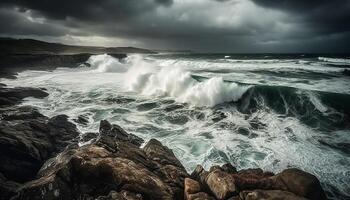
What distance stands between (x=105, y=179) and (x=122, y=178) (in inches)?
14.7

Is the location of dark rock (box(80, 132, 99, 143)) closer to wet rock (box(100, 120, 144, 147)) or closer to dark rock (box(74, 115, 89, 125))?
wet rock (box(100, 120, 144, 147))

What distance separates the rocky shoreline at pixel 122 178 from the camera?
5.29 m

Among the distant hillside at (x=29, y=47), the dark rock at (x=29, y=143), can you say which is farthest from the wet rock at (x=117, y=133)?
the distant hillside at (x=29, y=47)

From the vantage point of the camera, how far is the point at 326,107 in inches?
537

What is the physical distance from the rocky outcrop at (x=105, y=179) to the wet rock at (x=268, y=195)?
1.36 m

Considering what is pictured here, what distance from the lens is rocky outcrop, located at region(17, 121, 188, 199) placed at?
5207 millimetres

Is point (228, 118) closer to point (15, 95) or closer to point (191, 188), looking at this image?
point (191, 188)

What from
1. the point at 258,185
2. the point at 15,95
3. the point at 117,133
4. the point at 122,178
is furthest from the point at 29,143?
the point at 15,95

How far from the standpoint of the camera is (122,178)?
554 centimetres

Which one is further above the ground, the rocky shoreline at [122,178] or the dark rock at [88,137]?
the rocky shoreline at [122,178]

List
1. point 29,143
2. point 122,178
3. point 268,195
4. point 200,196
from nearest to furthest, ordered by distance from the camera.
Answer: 1. point 268,195
2. point 200,196
3. point 122,178
4. point 29,143

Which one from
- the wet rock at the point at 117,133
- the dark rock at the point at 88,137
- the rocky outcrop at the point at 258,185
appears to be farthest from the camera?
the dark rock at the point at 88,137

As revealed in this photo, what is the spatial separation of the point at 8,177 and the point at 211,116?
911 cm

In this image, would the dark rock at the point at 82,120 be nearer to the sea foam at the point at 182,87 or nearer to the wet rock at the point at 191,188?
the sea foam at the point at 182,87
